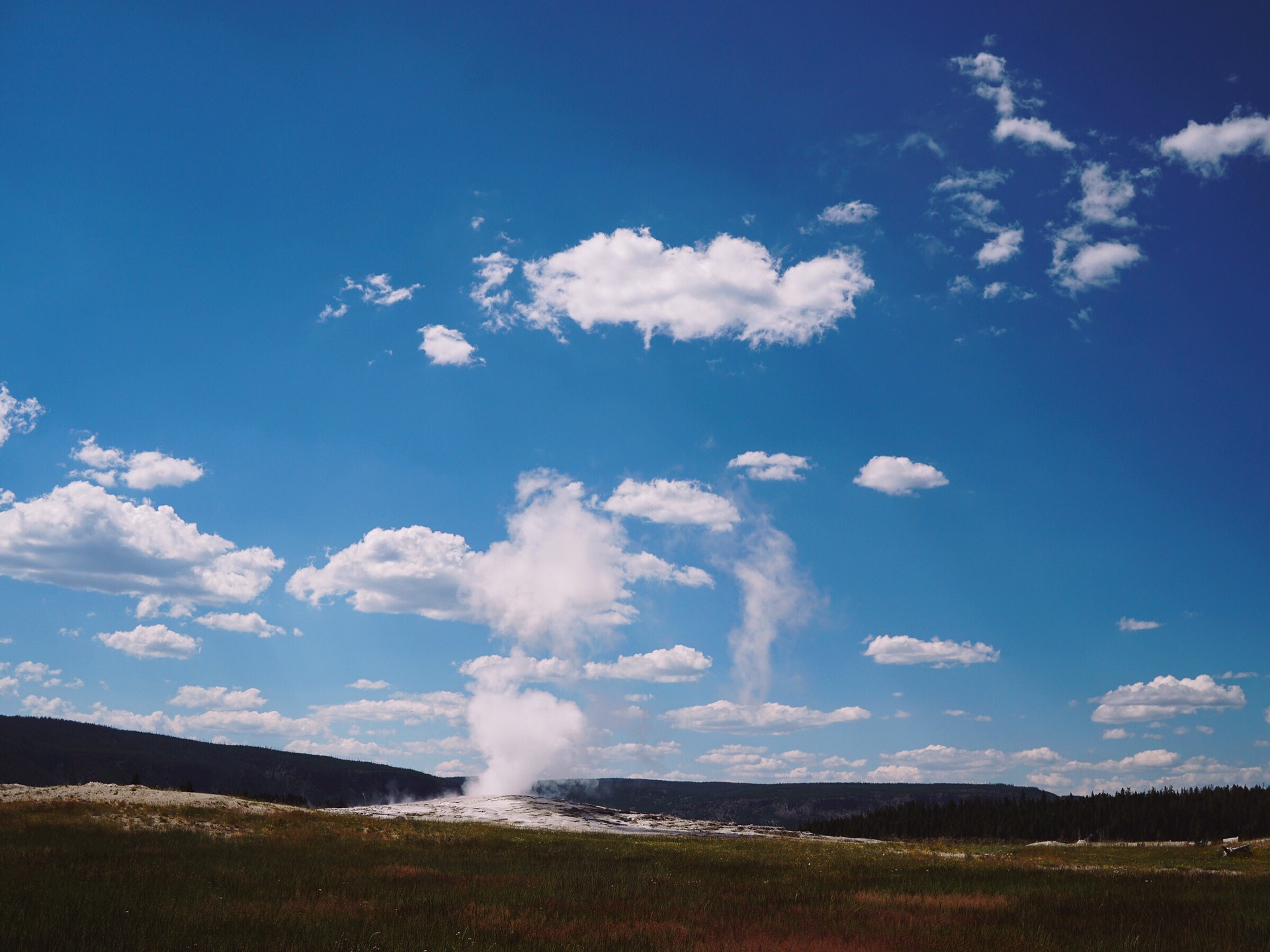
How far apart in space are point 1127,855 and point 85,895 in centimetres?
6380

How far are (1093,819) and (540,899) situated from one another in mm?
137877

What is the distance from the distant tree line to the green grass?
90.6 meters

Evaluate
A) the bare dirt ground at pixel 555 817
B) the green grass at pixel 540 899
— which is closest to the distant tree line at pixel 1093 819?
the bare dirt ground at pixel 555 817

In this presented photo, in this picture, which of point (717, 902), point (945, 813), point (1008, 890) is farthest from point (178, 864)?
point (945, 813)

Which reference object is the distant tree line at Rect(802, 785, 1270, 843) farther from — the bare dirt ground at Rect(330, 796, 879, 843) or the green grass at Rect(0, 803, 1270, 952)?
Answer: the green grass at Rect(0, 803, 1270, 952)

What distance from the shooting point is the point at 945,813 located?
14512 centimetres

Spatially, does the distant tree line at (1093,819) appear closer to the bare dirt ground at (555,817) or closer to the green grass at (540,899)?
the bare dirt ground at (555,817)

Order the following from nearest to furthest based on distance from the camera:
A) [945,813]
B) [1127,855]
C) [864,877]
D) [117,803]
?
1. [864,877]
2. [117,803]
3. [1127,855]
4. [945,813]

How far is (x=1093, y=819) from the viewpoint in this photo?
5054 inches

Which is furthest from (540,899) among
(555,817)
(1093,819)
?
(1093,819)

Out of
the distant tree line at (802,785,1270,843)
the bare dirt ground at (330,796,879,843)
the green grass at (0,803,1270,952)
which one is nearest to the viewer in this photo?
the green grass at (0,803,1270,952)

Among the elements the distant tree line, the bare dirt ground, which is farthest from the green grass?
the distant tree line

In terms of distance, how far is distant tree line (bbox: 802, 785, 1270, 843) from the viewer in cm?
12038

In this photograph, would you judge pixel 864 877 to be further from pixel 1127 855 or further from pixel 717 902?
pixel 1127 855
